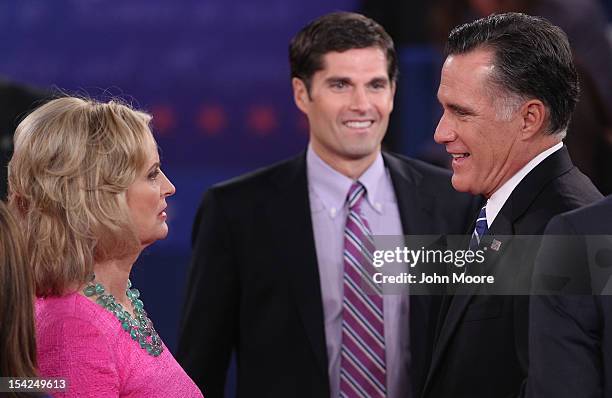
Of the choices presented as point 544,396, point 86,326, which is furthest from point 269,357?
point 544,396

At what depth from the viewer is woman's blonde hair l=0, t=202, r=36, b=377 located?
6.56 ft

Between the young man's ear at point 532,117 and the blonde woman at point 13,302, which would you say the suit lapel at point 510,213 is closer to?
the young man's ear at point 532,117

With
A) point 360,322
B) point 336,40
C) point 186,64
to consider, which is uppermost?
point 186,64

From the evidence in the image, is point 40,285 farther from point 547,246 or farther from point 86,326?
point 547,246

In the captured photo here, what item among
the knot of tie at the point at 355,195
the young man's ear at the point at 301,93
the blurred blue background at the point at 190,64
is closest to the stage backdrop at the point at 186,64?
the blurred blue background at the point at 190,64

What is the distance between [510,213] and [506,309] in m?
0.23

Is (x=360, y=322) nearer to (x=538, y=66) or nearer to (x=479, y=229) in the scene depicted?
(x=479, y=229)

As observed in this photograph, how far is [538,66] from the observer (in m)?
2.53

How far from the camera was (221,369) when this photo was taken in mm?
3357

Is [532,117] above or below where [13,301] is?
above

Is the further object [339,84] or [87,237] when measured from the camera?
[339,84]

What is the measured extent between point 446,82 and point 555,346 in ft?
2.80

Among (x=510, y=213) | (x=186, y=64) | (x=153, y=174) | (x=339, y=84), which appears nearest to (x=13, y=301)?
(x=153, y=174)

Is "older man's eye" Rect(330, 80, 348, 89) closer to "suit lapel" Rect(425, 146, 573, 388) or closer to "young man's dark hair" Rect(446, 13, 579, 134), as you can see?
"young man's dark hair" Rect(446, 13, 579, 134)
